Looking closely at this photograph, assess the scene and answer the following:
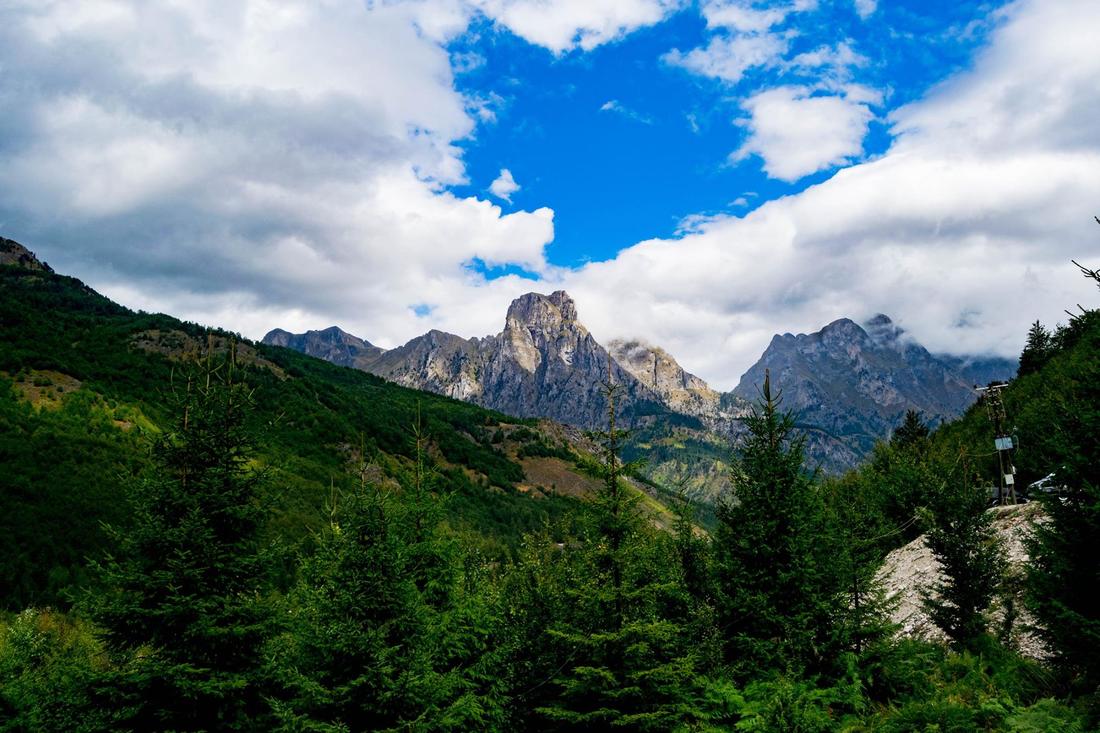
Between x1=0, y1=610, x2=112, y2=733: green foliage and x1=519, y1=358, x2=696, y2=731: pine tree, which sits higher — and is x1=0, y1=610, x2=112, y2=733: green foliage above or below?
below

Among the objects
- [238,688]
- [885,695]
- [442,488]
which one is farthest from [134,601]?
[885,695]

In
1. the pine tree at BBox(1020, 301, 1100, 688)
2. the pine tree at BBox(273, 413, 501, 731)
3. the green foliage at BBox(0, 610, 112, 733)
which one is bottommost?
the green foliage at BBox(0, 610, 112, 733)

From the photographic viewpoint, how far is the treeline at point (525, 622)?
12414mm

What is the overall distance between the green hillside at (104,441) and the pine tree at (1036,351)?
74099 mm

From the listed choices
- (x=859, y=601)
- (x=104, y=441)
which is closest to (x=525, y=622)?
(x=859, y=601)

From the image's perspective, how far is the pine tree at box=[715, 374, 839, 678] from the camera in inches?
634

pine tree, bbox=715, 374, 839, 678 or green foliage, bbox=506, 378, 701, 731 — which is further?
pine tree, bbox=715, 374, 839, 678

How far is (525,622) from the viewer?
704 inches

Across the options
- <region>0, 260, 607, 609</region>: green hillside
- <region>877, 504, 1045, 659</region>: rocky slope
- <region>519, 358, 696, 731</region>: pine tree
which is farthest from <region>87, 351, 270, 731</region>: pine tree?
<region>877, 504, 1045, 659</region>: rocky slope

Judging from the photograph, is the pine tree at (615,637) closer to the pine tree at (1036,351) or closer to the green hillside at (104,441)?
the green hillside at (104,441)

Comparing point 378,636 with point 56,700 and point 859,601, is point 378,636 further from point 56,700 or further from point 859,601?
point 859,601

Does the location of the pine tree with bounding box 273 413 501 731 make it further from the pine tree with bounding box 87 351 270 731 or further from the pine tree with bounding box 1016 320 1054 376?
the pine tree with bounding box 1016 320 1054 376

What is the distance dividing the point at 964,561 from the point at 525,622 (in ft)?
55.5

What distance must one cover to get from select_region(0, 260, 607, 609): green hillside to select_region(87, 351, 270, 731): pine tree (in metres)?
0.85
